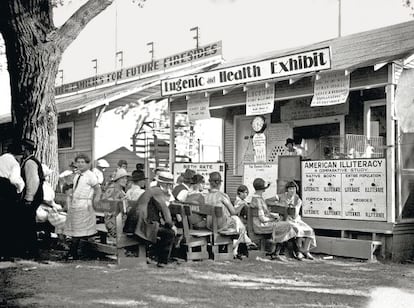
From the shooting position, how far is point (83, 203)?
29.8 ft

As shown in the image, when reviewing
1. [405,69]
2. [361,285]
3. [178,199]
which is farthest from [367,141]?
[361,285]

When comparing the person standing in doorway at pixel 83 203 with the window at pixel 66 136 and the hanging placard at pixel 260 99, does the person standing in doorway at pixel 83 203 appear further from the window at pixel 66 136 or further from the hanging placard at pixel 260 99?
the window at pixel 66 136

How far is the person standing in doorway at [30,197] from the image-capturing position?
9.05m

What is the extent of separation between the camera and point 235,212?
9523 mm

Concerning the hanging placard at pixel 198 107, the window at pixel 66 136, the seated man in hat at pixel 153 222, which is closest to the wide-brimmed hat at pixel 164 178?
the seated man in hat at pixel 153 222

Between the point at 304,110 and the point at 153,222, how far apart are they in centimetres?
716

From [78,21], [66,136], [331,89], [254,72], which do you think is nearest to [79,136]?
[66,136]

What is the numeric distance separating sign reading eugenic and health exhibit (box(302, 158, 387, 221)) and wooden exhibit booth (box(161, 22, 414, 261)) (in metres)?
0.02

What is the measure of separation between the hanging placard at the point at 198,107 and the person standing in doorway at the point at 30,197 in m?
5.32

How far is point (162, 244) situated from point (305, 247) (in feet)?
8.65

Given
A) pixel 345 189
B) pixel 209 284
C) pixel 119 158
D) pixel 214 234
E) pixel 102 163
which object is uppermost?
pixel 119 158

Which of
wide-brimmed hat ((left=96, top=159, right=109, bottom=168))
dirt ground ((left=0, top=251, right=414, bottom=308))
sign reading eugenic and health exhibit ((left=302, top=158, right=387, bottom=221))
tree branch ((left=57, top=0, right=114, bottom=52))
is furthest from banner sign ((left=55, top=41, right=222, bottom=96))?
dirt ground ((left=0, top=251, right=414, bottom=308))

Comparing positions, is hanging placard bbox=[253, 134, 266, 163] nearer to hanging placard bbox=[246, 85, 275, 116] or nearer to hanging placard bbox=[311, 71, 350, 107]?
hanging placard bbox=[246, 85, 275, 116]

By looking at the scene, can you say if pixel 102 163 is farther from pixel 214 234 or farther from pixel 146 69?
pixel 214 234
